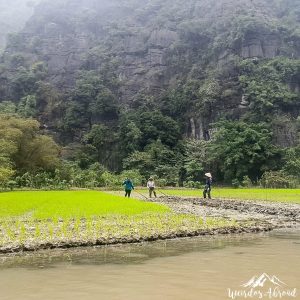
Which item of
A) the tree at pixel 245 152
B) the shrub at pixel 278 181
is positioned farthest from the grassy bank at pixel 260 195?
the tree at pixel 245 152

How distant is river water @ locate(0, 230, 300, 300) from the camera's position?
5.73 m

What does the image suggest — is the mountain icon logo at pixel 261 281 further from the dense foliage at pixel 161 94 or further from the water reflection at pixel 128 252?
the dense foliage at pixel 161 94

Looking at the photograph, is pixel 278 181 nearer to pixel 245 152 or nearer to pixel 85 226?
pixel 245 152

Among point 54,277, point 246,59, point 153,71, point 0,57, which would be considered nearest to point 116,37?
point 153,71

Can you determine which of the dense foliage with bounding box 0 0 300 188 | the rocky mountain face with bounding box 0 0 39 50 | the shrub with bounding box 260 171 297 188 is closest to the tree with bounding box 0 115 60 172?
the dense foliage with bounding box 0 0 300 188

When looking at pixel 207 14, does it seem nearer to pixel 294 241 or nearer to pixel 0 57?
pixel 0 57

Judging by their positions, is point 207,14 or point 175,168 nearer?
point 175,168

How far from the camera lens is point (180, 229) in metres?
12.3

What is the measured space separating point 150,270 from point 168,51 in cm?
8590

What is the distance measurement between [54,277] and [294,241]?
6321 mm

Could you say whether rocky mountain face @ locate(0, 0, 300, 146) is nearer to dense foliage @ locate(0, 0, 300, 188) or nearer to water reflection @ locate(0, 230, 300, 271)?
dense foliage @ locate(0, 0, 300, 188)

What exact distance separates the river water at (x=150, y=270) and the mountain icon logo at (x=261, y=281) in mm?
104
